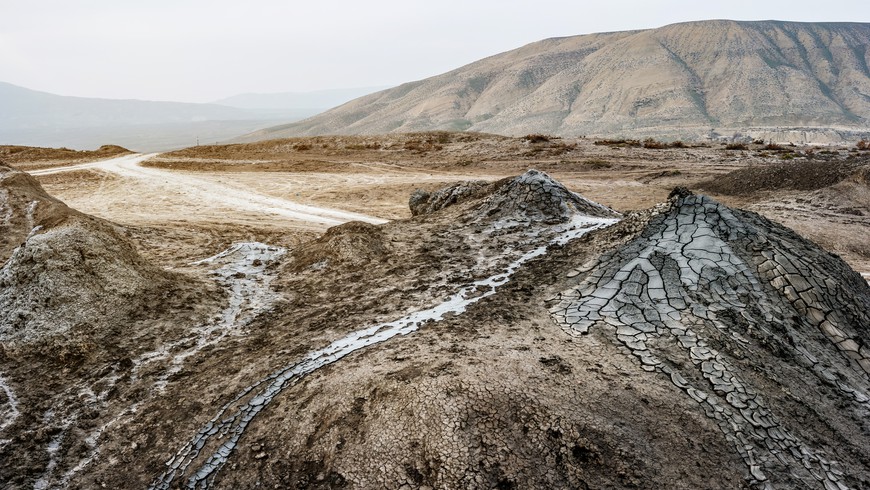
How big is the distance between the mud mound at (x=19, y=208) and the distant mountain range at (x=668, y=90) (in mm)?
76248

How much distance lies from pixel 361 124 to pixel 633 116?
233ft

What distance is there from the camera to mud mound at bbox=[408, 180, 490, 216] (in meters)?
12.0

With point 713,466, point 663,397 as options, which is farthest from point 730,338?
point 713,466

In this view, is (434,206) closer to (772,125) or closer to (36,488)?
(36,488)

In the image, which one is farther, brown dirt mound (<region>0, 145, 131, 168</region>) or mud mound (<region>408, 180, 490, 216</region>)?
brown dirt mound (<region>0, 145, 131, 168</region>)

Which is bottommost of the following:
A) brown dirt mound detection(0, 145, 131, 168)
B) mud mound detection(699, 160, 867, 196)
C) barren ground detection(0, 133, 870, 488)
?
mud mound detection(699, 160, 867, 196)

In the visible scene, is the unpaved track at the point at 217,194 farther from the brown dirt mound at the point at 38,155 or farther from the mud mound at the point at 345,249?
the mud mound at the point at 345,249

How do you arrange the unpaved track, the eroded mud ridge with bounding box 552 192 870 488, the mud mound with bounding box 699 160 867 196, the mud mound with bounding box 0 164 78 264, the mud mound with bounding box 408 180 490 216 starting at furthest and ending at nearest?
the mud mound with bounding box 699 160 867 196
the unpaved track
the mud mound with bounding box 408 180 490 216
the mud mound with bounding box 0 164 78 264
the eroded mud ridge with bounding box 552 192 870 488

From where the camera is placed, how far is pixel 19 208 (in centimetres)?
1087

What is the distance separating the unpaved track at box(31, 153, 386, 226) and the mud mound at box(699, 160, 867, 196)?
46.9 ft

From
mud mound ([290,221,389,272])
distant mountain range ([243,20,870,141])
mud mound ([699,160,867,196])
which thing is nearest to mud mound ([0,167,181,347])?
mud mound ([290,221,389,272])

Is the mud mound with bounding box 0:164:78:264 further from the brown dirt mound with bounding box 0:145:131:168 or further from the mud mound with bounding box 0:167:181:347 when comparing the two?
the brown dirt mound with bounding box 0:145:131:168

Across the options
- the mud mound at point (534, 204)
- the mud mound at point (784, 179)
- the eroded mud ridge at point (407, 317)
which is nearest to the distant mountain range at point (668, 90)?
the mud mound at point (784, 179)

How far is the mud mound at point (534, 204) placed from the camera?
9477 mm
